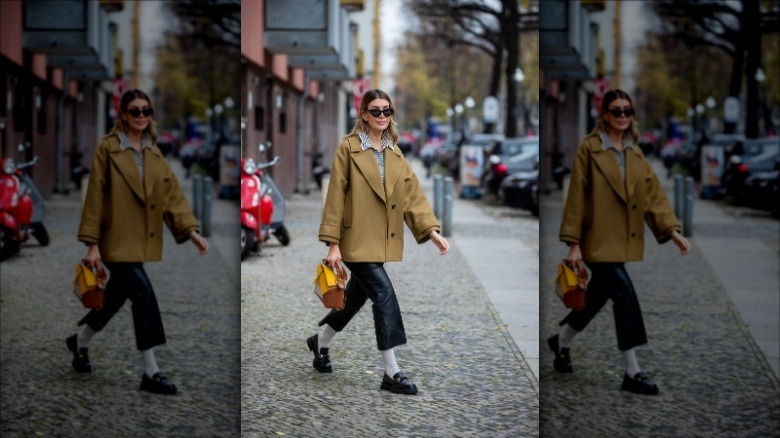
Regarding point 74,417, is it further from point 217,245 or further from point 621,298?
point 217,245

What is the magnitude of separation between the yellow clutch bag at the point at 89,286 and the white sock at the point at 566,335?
218cm

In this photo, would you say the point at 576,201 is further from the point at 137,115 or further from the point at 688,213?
the point at 688,213

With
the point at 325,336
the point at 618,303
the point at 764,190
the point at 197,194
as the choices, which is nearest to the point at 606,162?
the point at 618,303

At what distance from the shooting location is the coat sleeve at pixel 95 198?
5.69 m

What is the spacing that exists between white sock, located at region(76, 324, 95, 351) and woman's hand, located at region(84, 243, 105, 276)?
46 cm

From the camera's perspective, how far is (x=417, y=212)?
17.3 ft

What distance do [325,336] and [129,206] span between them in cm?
109

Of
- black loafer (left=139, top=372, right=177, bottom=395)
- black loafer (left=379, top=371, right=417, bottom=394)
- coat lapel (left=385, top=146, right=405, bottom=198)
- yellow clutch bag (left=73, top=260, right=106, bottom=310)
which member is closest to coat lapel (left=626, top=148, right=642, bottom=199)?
coat lapel (left=385, top=146, right=405, bottom=198)

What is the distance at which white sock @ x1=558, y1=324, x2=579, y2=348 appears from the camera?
6.09 meters

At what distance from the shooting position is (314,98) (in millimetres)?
8469

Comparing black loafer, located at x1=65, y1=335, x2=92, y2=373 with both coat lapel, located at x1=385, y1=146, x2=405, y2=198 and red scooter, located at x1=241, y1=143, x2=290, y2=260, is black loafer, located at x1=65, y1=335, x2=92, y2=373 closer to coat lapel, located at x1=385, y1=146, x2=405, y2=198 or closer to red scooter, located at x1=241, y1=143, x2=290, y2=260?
red scooter, located at x1=241, y1=143, x2=290, y2=260

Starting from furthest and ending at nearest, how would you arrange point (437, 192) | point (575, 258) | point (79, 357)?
point (437, 192) < point (79, 357) < point (575, 258)

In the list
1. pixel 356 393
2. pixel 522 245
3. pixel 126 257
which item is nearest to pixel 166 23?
pixel 126 257

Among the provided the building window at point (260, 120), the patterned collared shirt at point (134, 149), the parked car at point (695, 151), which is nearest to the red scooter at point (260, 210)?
the building window at point (260, 120)
